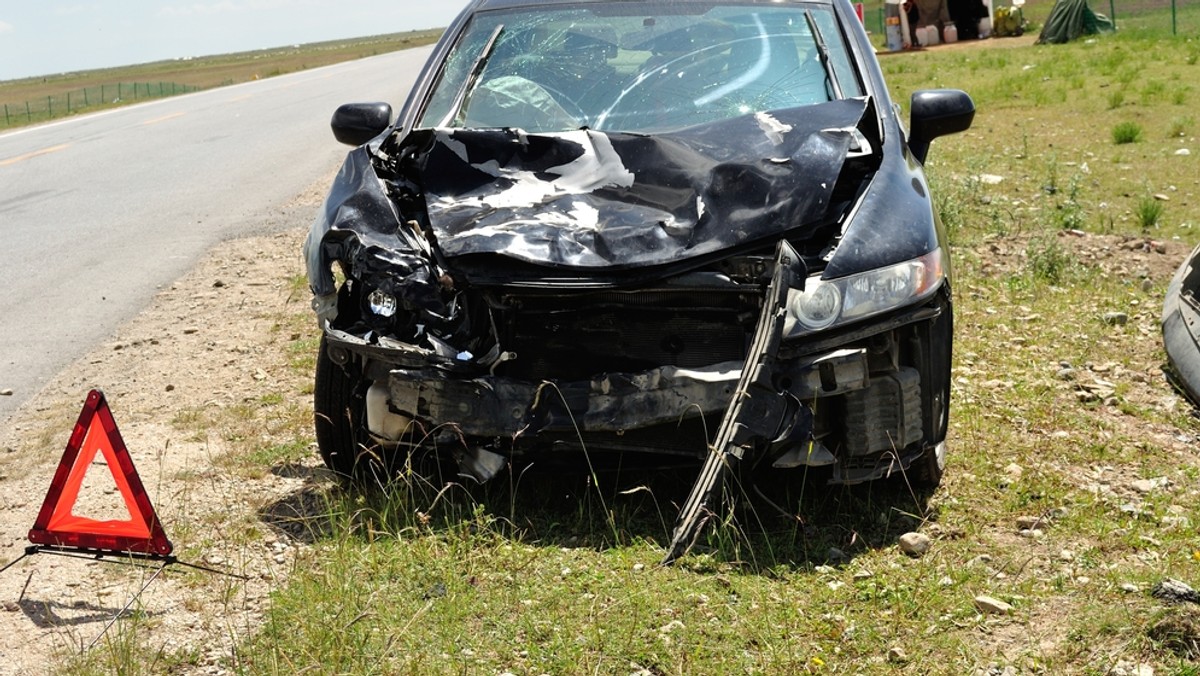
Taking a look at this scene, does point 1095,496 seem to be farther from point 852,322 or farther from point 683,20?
point 683,20

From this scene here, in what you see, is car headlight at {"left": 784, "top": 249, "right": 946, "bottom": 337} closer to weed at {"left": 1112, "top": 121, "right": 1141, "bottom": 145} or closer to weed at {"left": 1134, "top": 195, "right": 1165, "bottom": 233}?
weed at {"left": 1134, "top": 195, "right": 1165, "bottom": 233}

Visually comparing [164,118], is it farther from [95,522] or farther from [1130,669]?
[1130,669]

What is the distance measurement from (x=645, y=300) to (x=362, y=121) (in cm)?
194

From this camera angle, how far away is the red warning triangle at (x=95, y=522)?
12.9 ft

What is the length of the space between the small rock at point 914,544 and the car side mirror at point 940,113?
1820mm

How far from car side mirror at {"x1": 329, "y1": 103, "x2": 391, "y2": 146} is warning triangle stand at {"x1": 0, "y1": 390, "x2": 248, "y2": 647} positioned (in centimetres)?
191

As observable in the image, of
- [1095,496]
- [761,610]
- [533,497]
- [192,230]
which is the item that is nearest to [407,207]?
[533,497]

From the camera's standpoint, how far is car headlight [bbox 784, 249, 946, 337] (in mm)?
3959

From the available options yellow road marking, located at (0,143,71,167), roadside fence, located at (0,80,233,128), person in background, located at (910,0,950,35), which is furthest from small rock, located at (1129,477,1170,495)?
roadside fence, located at (0,80,233,128)

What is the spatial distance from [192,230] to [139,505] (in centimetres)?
736

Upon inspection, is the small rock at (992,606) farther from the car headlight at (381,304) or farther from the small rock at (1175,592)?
the car headlight at (381,304)

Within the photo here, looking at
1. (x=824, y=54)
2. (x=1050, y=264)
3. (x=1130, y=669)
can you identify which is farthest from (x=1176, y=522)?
(x=1050, y=264)

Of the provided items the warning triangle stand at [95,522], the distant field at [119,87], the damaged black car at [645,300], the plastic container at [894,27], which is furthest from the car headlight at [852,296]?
the plastic container at [894,27]

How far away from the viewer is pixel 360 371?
4426mm
